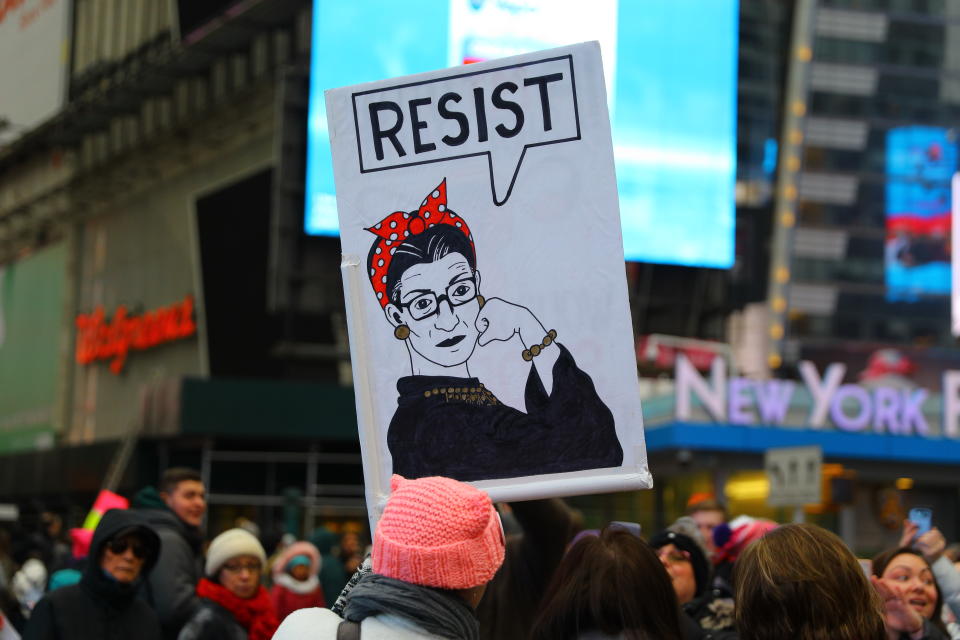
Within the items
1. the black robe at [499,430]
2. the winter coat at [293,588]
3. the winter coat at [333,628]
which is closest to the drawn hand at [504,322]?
the black robe at [499,430]

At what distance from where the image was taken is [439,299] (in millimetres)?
4434

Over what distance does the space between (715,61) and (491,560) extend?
3058cm

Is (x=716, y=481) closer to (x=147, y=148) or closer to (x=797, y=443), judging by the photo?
(x=797, y=443)

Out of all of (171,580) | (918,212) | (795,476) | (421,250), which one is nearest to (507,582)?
(421,250)

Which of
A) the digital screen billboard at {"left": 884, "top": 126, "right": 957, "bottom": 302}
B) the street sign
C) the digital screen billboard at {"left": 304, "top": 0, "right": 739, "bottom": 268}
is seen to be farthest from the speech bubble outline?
the digital screen billboard at {"left": 884, "top": 126, "right": 957, "bottom": 302}

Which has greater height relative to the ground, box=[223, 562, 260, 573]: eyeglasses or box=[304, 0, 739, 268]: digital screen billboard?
box=[304, 0, 739, 268]: digital screen billboard

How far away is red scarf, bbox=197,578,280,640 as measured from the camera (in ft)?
21.8

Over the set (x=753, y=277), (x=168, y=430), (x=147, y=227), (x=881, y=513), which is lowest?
(x=881, y=513)

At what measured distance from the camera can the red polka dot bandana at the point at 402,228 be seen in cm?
446

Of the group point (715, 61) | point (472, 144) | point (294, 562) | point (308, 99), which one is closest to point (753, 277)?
point (715, 61)

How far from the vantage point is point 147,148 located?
40531 millimetres

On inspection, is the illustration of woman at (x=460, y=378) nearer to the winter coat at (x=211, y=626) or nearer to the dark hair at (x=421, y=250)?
the dark hair at (x=421, y=250)

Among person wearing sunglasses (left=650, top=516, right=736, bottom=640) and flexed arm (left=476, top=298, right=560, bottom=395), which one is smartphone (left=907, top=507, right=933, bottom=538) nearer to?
person wearing sunglasses (left=650, top=516, right=736, bottom=640)

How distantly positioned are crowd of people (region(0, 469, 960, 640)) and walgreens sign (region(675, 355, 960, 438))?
20.6m
